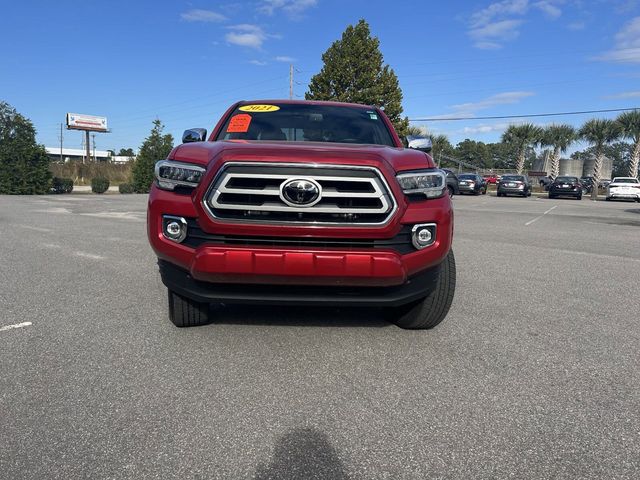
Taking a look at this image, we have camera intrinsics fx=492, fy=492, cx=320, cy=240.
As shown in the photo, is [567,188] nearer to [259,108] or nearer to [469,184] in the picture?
[469,184]

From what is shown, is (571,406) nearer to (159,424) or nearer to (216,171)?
(159,424)

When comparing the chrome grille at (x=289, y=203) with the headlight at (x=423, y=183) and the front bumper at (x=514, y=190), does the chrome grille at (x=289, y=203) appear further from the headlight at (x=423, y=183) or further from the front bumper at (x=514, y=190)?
the front bumper at (x=514, y=190)

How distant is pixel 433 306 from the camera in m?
3.53

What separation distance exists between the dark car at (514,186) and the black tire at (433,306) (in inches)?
1189

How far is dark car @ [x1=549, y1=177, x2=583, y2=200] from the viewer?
30125 mm

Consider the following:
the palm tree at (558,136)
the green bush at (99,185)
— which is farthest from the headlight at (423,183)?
the palm tree at (558,136)

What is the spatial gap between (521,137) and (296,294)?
56.8m

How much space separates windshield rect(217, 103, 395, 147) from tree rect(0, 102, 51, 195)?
23.1m

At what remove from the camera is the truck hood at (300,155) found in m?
2.94

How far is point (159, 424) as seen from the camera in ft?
7.70

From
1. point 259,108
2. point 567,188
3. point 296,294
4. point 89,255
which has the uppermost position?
point 259,108

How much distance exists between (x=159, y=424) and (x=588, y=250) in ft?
26.0

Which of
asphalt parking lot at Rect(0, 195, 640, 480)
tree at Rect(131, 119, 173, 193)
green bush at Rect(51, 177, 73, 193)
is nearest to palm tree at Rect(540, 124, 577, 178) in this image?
tree at Rect(131, 119, 173, 193)

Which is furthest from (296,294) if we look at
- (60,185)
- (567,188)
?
(567,188)
